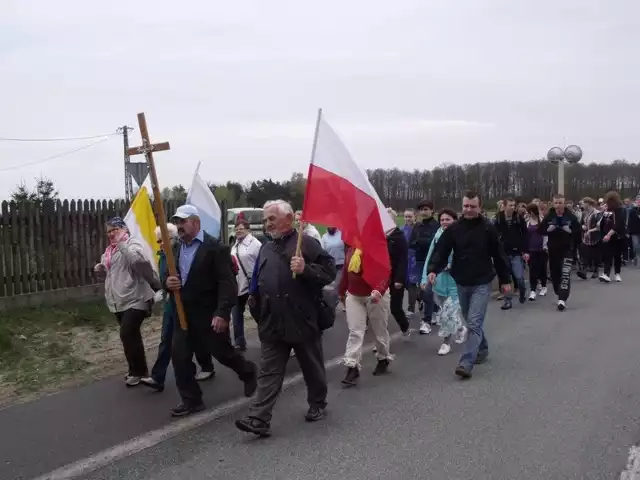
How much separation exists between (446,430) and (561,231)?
22.8ft

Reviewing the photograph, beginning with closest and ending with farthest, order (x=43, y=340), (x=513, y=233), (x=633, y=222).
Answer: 1. (x=43, y=340)
2. (x=513, y=233)
3. (x=633, y=222)

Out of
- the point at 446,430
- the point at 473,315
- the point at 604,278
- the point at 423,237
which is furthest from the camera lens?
the point at 604,278

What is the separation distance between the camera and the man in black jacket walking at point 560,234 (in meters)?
11.0

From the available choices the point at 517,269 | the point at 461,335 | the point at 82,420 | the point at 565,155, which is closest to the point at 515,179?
the point at 565,155

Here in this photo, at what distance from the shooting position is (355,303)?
675 centimetres

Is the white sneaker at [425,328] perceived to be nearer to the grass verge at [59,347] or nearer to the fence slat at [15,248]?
the grass verge at [59,347]

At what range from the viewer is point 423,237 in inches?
374

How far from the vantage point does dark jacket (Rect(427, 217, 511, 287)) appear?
687 centimetres

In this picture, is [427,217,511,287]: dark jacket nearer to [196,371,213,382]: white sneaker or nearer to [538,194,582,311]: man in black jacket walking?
[196,371,213,382]: white sneaker

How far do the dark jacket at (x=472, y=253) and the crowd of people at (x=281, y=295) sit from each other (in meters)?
0.01

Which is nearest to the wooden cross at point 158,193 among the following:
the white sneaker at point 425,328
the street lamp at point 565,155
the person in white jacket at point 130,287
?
the person in white jacket at point 130,287

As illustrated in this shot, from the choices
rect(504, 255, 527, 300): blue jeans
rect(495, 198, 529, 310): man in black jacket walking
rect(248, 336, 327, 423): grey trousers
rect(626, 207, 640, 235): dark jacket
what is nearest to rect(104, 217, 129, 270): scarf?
rect(248, 336, 327, 423): grey trousers

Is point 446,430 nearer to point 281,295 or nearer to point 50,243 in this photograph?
Answer: point 281,295

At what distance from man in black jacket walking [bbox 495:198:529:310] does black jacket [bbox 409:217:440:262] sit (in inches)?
89.3
